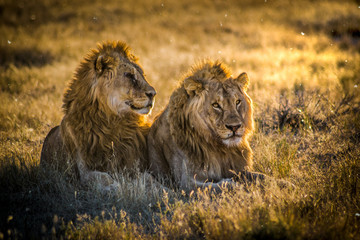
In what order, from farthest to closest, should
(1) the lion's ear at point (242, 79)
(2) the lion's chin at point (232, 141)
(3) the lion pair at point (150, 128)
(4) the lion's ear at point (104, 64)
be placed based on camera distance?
(4) the lion's ear at point (104, 64) < (1) the lion's ear at point (242, 79) < (3) the lion pair at point (150, 128) < (2) the lion's chin at point (232, 141)

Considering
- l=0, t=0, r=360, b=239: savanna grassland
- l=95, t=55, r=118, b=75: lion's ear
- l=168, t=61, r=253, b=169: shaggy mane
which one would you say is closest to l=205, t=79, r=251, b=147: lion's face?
l=168, t=61, r=253, b=169: shaggy mane

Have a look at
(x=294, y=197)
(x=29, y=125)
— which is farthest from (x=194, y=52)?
(x=294, y=197)

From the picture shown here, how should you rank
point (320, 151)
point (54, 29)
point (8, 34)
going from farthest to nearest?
point (54, 29)
point (8, 34)
point (320, 151)

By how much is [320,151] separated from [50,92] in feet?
31.5

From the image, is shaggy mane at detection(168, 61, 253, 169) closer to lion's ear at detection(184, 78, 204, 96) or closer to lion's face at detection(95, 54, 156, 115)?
lion's ear at detection(184, 78, 204, 96)

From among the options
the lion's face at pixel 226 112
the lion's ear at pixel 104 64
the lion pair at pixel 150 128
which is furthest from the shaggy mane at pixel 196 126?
the lion's ear at pixel 104 64

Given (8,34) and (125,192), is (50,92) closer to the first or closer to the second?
(125,192)

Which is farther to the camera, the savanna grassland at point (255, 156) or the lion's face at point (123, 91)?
the lion's face at point (123, 91)

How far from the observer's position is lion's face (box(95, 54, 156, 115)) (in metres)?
5.29

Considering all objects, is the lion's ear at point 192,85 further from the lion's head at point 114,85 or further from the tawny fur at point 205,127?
the lion's head at point 114,85

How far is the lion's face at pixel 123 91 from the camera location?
5285 mm

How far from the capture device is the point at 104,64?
17.4 feet

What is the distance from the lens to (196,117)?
4895 millimetres

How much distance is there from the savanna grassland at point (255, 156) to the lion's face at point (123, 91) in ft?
3.29
